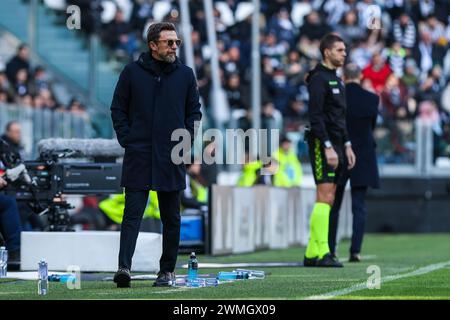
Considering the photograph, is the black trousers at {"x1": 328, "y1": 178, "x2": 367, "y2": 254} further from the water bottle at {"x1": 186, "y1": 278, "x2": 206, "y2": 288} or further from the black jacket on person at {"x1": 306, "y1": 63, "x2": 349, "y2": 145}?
the water bottle at {"x1": 186, "y1": 278, "x2": 206, "y2": 288}

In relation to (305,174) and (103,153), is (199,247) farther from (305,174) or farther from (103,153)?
(305,174)

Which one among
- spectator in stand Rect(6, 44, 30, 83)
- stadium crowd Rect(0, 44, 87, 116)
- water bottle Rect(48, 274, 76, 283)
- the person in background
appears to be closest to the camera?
water bottle Rect(48, 274, 76, 283)

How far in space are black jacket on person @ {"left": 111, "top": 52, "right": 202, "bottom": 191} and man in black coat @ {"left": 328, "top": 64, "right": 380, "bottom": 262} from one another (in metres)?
4.70

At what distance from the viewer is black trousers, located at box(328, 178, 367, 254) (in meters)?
15.4

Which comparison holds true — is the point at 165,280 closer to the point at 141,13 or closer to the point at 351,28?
the point at 141,13

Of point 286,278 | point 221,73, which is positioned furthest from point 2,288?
point 221,73

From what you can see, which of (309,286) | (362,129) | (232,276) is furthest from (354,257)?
(309,286)

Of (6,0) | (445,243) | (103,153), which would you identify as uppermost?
(6,0)

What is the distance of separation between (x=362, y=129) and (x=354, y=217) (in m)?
0.97

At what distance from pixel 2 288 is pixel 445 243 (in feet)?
36.9

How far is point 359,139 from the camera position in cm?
1584

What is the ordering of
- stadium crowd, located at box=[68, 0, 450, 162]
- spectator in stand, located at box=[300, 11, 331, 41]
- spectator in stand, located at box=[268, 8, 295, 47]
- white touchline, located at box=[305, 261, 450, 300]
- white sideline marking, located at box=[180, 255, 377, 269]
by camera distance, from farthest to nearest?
spectator in stand, located at box=[268, 8, 295, 47] < spectator in stand, located at box=[300, 11, 331, 41] < stadium crowd, located at box=[68, 0, 450, 162] < white sideline marking, located at box=[180, 255, 377, 269] < white touchline, located at box=[305, 261, 450, 300]

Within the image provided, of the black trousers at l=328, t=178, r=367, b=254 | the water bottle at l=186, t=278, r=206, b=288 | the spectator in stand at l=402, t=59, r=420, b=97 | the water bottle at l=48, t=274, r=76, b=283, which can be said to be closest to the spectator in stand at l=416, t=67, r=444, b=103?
the spectator in stand at l=402, t=59, r=420, b=97
